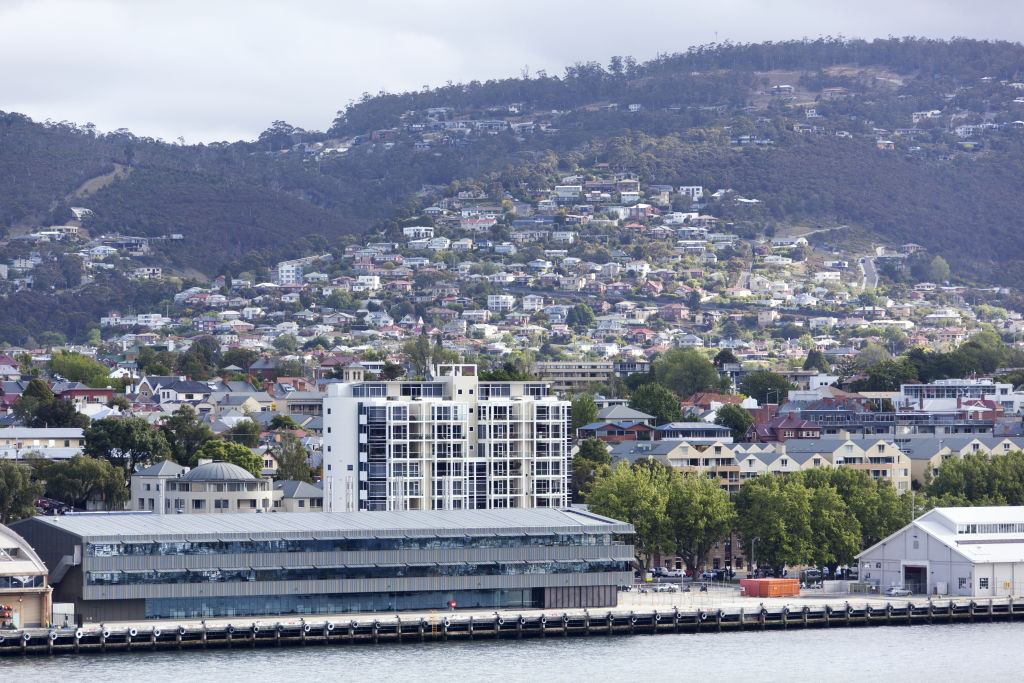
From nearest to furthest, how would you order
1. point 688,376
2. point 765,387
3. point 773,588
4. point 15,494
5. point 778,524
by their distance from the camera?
point 773,588 < point 778,524 < point 15,494 < point 765,387 < point 688,376

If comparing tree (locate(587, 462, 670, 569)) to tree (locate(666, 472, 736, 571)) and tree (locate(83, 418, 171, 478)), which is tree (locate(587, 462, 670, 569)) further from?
tree (locate(83, 418, 171, 478))

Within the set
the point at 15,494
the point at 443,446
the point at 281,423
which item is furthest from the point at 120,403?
the point at 443,446

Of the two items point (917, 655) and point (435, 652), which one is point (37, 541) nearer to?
point (435, 652)

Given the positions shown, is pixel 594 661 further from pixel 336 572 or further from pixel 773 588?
pixel 773 588

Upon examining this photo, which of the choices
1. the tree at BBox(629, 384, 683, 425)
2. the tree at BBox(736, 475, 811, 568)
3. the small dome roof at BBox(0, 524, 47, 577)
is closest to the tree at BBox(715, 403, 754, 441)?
the tree at BBox(629, 384, 683, 425)

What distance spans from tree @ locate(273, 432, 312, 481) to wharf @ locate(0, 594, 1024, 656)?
122ft

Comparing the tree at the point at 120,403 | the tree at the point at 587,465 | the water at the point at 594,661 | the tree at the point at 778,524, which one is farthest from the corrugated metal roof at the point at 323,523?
the tree at the point at 120,403

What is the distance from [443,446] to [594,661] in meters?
25.9

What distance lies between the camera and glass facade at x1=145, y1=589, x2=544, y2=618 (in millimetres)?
73312

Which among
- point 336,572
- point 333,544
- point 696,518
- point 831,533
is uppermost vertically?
point 333,544

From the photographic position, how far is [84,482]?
108 m

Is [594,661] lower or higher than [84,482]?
lower

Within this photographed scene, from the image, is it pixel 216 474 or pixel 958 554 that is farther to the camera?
pixel 216 474

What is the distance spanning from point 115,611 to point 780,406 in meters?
103
